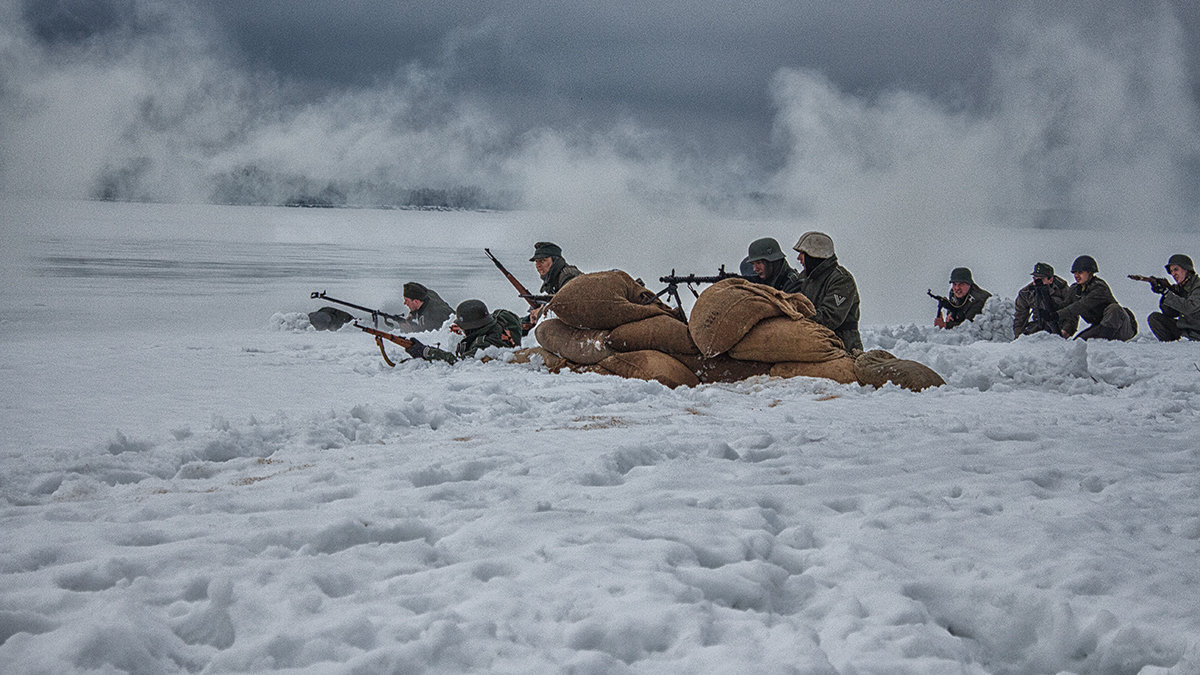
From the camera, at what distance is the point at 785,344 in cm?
658

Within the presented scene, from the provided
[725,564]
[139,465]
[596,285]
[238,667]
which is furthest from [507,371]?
[238,667]

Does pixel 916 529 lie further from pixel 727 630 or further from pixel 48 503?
pixel 48 503

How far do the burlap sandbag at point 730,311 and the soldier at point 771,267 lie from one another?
1.18m

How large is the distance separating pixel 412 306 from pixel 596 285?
502 cm

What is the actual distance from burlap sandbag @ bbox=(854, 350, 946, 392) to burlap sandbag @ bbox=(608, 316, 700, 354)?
4.22 ft

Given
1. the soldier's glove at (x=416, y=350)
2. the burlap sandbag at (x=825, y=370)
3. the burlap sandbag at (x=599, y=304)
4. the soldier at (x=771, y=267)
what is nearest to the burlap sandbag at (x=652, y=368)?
the burlap sandbag at (x=599, y=304)

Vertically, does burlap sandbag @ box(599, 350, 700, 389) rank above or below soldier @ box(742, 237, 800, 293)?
below

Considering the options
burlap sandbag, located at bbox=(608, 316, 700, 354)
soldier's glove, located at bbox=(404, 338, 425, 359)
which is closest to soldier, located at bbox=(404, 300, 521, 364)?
soldier's glove, located at bbox=(404, 338, 425, 359)

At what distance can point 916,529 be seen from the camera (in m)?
3.06

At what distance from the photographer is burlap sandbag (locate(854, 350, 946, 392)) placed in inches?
247

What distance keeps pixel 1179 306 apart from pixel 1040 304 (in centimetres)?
168

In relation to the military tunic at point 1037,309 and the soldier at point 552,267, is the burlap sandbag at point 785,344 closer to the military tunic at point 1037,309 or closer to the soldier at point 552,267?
the soldier at point 552,267

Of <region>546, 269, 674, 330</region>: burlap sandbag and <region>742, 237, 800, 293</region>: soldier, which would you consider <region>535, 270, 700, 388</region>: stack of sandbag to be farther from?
<region>742, 237, 800, 293</region>: soldier

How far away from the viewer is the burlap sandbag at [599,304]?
6.97 meters
